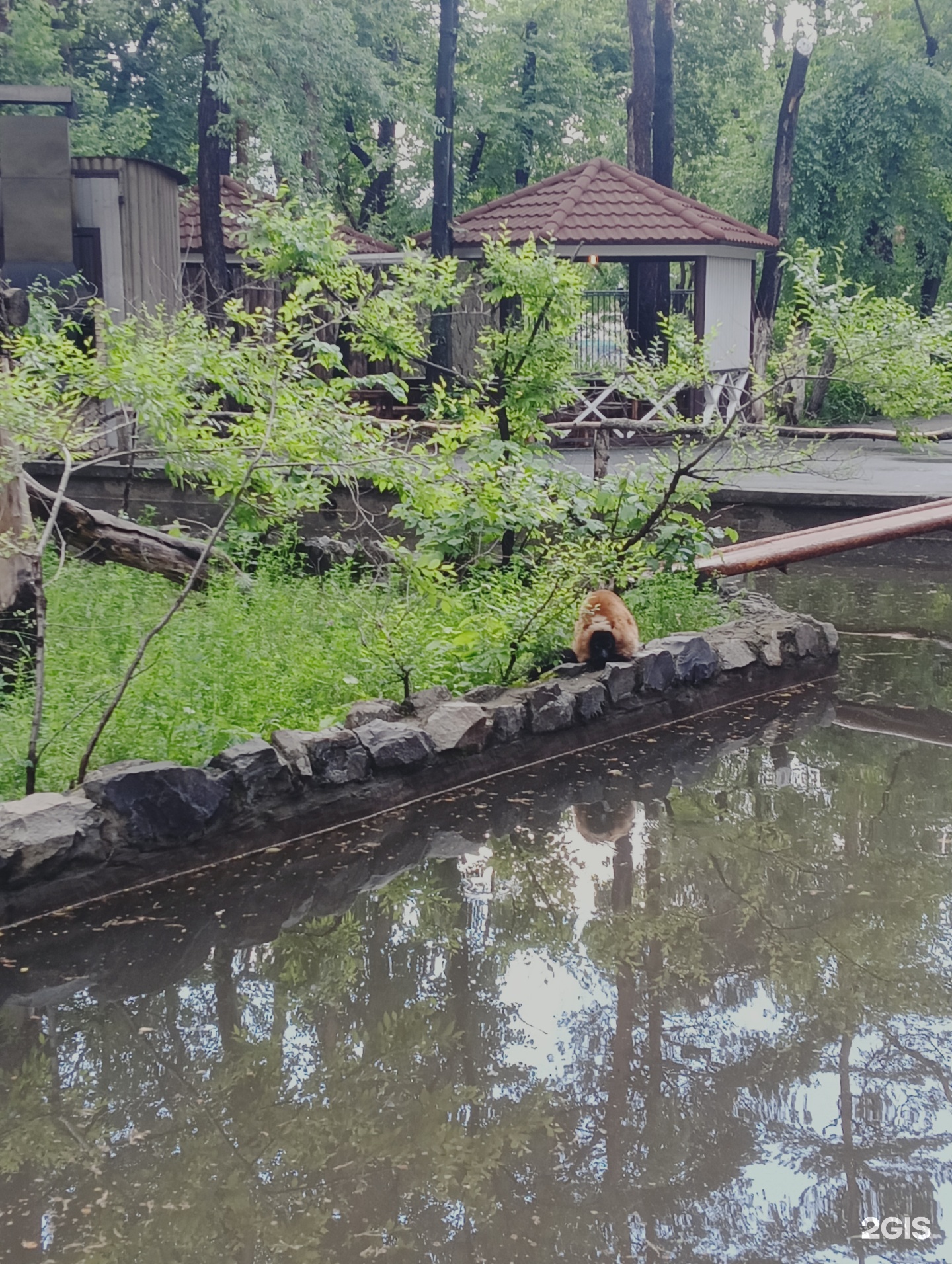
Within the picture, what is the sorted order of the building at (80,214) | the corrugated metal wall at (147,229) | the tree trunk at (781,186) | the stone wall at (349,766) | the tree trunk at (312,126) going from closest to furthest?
the stone wall at (349,766) < the building at (80,214) < the corrugated metal wall at (147,229) < the tree trunk at (312,126) < the tree trunk at (781,186)

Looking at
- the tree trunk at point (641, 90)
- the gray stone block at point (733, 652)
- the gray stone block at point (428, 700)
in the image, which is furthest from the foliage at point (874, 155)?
the gray stone block at point (428, 700)

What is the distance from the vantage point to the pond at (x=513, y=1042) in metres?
3.43

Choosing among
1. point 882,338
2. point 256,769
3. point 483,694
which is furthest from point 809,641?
point 256,769

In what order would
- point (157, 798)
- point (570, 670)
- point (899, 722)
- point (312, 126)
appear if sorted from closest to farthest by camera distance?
point (157, 798) < point (570, 670) < point (899, 722) < point (312, 126)

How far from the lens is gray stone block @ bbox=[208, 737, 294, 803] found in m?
5.69

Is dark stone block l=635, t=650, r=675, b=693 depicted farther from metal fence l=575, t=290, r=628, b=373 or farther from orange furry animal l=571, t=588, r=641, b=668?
metal fence l=575, t=290, r=628, b=373

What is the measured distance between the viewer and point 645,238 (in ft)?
55.6

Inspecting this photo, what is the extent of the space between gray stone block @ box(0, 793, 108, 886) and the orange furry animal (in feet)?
10.5

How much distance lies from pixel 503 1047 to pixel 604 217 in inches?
582

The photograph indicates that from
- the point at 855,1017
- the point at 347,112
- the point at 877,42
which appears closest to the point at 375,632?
the point at 855,1017

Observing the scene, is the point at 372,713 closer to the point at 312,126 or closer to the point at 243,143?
the point at 312,126

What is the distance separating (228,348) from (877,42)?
1929cm

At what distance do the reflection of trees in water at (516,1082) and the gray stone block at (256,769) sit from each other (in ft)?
2.33

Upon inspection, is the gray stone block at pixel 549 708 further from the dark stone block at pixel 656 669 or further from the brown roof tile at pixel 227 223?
the brown roof tile at pixel 227 223
